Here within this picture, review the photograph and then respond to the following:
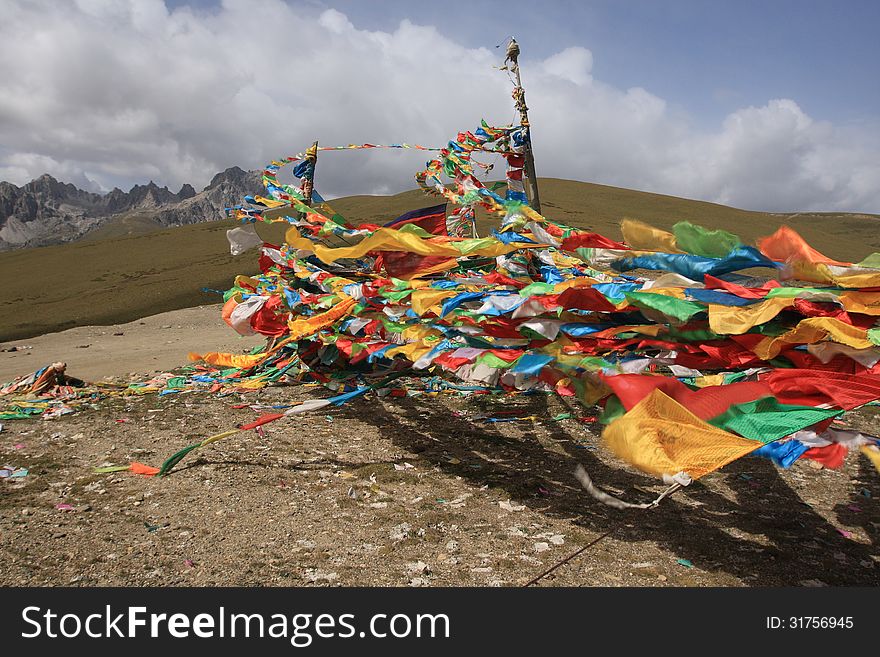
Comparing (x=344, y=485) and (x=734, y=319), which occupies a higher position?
(x=734, y=319)

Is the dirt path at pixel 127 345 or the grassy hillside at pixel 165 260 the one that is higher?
the grassy hillside at pixel 165 260

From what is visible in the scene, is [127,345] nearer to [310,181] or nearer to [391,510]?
[310,181]

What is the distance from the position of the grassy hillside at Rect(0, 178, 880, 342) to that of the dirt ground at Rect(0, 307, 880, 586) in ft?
34.8

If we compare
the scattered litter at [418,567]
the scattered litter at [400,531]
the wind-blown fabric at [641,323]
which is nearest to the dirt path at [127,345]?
the wind-blown fabric at [641,323]

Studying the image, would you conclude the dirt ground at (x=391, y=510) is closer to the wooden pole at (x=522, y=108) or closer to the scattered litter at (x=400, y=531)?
the scattered litter at (x=400, y=531)

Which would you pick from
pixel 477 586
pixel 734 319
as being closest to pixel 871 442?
pixel 734 319

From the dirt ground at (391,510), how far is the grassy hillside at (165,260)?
417 inches

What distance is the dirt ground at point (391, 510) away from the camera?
2678mm

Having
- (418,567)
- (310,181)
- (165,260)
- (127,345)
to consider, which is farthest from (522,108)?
(165,260)

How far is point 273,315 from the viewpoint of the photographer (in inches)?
211

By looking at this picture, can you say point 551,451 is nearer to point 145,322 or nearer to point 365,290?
point 365,290

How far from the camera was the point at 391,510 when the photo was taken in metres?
3.33

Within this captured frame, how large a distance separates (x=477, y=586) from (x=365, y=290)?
2171 millimetres

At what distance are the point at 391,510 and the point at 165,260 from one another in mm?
28554
